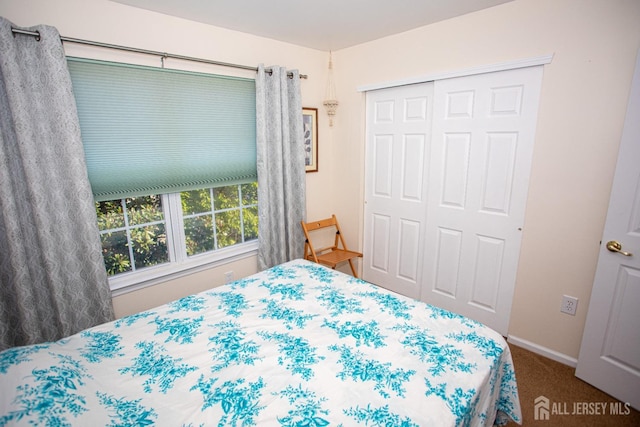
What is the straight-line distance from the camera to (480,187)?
2.39 meters

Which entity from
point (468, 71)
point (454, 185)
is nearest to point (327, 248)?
point (454, 185)

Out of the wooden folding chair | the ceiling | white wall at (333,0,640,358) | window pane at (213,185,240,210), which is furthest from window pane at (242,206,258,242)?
white wall at (333,0,640,358)

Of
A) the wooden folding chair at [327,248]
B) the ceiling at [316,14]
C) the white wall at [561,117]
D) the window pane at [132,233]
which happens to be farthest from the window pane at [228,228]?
the white wall at [561,117]

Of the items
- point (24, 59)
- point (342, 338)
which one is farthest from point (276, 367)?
point (24, 59)

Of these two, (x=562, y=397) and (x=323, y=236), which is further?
(x=323, y=236)

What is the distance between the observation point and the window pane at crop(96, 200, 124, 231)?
2.11 meters

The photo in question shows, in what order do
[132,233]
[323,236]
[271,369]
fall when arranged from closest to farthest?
[271,369] < [132,233] < [323,236]

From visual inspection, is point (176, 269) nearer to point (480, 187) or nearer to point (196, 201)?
point (196, 201)

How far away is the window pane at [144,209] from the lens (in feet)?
7.32

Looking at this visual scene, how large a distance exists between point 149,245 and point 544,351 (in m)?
3.01

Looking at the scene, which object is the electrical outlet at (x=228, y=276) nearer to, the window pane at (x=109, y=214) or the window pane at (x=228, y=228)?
the window pane at (x=228, y=228)

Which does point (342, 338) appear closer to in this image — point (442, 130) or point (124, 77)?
point (442, 130)

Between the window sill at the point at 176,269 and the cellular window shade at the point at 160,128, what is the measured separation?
0.60 metres

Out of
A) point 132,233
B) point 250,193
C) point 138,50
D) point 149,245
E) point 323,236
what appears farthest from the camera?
point 323,236
